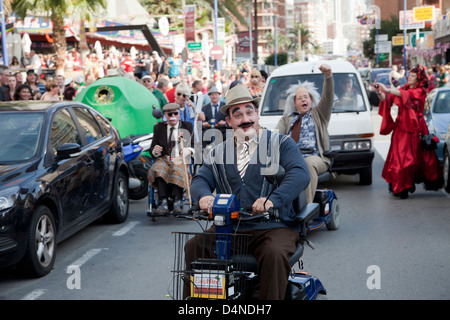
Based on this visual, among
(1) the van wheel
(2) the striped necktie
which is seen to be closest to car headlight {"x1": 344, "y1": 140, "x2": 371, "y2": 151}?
(1) the van wheel

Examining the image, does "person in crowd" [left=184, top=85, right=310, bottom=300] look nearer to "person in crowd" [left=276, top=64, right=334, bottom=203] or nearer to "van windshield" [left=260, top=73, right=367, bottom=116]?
"person in crowd" [left=276, top=64, right=334, bottom=203]

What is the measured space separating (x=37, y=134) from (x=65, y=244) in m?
1.53

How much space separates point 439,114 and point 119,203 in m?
6.92

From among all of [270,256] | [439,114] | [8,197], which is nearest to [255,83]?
[439,114]

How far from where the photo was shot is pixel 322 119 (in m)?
8.61

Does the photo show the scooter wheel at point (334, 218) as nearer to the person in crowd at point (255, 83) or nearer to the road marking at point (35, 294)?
the road marking at point (35, 294)

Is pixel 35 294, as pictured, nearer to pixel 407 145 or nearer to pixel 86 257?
pixel 86 257

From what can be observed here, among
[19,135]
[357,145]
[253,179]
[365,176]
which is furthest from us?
[365,176]

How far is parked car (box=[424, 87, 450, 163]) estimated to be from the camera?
1220 cm

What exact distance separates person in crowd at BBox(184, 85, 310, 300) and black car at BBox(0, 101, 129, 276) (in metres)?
2.57

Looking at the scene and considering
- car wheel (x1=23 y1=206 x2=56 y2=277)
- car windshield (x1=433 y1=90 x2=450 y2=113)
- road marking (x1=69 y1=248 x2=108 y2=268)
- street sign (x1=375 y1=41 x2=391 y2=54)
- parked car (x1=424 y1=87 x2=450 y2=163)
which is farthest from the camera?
street sign (x1=375 y1=41 x2=391 y2=54)

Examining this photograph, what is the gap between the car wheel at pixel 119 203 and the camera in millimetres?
9156
